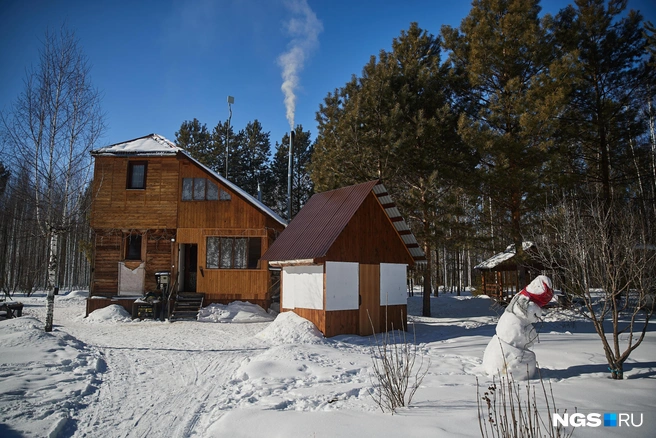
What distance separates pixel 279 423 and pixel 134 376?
14.1ft

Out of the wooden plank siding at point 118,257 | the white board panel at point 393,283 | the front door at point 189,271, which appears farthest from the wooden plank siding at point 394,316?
the front door at point 189,271

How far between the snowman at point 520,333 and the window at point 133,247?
56.6 ft

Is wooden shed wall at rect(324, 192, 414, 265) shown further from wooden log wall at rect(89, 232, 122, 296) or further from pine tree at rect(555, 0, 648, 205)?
wooden log wall at rect(89, 232, 122, 296)

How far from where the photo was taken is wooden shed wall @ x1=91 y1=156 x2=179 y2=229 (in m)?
19.5

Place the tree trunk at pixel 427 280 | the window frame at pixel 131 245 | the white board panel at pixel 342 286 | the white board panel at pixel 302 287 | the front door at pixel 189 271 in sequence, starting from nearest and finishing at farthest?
the white board panel at pixel 342 286
the white board panel at pixel 302 287
the tree trunk at pixel 427 280
the window frame at pixel 131 245
the front door at pixel 189 271

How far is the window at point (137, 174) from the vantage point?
2005cm

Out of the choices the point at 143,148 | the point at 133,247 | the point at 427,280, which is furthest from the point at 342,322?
the point at 143,148

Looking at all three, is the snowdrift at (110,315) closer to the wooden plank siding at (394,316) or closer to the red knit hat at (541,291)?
the wooden plank siding at (394,316)

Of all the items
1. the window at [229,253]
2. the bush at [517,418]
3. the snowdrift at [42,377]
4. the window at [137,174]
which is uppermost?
the window at [137,174]

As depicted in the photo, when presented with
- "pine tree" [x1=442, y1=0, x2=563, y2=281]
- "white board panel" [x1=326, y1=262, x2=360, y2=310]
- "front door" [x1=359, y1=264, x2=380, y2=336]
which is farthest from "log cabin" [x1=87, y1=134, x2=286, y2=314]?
"pine tree" [x1=442, y1=0, x2=563, y2=281]

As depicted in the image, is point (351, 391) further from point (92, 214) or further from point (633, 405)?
point (92, 214)

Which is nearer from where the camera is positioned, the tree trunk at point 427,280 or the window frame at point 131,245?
the tree trunk at point 427,280

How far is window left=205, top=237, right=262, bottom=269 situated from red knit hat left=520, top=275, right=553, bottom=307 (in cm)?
1391

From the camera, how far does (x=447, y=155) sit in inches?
709
